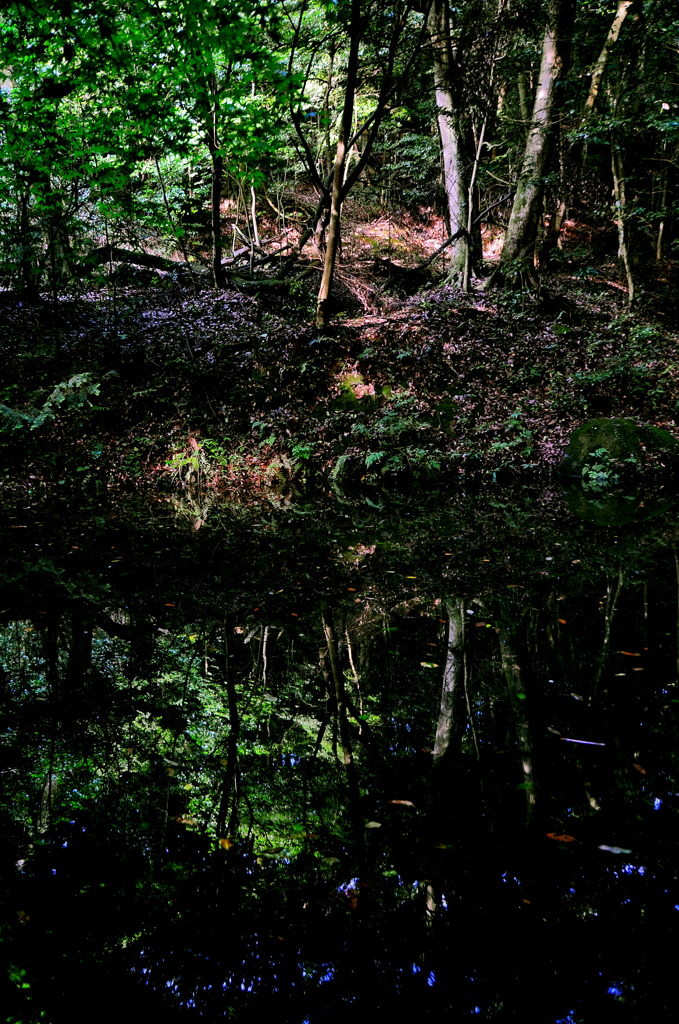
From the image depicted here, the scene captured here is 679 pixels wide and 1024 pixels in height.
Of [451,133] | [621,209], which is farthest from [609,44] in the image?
[451,133]

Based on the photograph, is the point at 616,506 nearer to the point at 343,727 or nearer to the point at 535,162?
the point at 343,727

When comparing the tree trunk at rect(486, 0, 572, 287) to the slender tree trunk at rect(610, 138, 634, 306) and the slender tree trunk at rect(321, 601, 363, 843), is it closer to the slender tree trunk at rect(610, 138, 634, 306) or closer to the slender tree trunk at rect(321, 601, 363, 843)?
the slender tree trunk at rect(610, 138, 634, 306)

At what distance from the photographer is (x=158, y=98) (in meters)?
9.69

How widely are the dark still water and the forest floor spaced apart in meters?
4.83

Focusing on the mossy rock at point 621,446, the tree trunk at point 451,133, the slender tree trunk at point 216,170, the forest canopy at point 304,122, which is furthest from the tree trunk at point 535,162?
the slender tree trunk at point 216,170

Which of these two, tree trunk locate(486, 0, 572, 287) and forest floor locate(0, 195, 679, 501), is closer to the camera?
forest floor locate(0, 195, 679, 501)

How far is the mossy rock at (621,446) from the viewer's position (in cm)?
974

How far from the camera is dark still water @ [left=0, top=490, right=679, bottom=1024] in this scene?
72.2 inches

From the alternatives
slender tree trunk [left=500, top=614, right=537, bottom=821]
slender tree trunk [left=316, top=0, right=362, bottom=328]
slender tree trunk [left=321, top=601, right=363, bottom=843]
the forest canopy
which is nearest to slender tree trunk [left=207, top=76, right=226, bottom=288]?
the forest canopy

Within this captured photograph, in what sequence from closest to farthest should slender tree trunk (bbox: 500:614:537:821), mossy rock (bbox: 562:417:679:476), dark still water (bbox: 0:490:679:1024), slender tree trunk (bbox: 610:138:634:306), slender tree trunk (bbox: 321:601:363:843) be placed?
1. dark still water (bbox: 0:490:679:1024)
2. slender tree trunk (bbox: 321:601:363:843)
3. slender tree trunk (bbox: 500:614:537:821)
4. mossy rock (bbox: 562:417:679:476)
5. slender tree trunk (bbox: 610:138:634:306)

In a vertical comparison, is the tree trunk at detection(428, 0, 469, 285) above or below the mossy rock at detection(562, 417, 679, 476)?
above

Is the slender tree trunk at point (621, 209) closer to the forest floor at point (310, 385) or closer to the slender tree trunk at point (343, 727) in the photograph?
the forest floor at point (310, 385)

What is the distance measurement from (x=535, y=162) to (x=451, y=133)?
2.22m

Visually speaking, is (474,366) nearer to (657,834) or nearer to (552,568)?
(552,568)
